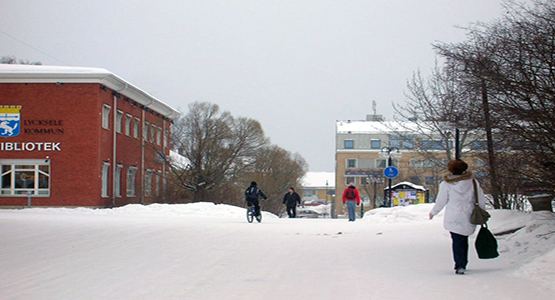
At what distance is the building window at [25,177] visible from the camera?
3753 centimetres

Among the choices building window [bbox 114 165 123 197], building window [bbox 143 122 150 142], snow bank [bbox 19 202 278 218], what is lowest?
snow bank [bbox 19 202 278 218]

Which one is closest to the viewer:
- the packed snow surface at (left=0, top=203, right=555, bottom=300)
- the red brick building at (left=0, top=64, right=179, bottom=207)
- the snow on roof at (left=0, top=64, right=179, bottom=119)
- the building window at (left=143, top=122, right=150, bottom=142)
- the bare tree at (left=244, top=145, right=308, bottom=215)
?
the packed snow surface at (left=0, top=203, right=555, bottom=300)

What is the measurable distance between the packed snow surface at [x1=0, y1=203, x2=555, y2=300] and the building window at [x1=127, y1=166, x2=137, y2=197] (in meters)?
27.0

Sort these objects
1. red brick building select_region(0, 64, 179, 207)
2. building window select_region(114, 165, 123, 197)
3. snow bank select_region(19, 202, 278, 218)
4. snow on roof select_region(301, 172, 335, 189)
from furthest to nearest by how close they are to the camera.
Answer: snow on roof select_region(301, 172, 335, 189) → building window select_region(114, 165, 123, 197) → red brick building select_region(0, 64, 179, 207) → snow bank select_region(19, 202, 278, 218)

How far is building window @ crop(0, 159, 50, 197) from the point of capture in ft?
123

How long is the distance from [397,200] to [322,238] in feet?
75.4

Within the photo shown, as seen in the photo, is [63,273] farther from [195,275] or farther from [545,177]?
[545,177]

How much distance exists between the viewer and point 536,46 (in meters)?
10.1

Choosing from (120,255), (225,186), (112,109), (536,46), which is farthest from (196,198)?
(536,46)

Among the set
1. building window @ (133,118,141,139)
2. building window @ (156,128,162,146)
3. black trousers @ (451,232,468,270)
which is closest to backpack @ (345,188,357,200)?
black trousers @ (451,232,468,270)

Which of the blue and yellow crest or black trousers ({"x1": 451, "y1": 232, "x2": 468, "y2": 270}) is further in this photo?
the blue and yellow crest

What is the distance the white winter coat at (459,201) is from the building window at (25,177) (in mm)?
31497

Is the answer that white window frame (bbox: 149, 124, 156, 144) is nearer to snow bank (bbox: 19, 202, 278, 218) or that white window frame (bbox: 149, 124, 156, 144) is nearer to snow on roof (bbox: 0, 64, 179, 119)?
snow on roof (bbox: 0, 64, 179, 119)

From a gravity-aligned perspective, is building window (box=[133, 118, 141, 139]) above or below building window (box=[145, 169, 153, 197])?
above
